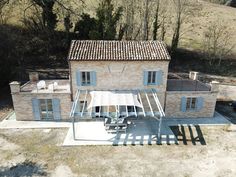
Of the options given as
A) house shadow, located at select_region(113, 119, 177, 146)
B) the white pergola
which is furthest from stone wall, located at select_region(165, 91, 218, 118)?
house shadow, located at select_region(113, 119, 177, 146)

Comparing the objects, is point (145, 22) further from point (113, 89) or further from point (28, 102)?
point (28, 102)

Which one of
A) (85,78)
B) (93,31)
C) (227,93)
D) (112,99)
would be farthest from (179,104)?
(93,31)

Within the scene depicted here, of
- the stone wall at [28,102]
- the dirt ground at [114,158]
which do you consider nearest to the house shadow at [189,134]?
the dirt ground at [114,158]

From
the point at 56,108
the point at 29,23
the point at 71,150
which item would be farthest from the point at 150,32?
the point at 71,150

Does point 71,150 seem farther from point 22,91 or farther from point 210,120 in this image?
point 210,120

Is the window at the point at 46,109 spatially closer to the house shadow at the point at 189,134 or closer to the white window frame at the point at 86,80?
the white window frame at the point at 86,80

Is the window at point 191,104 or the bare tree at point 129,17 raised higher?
the bare tree at point 129,17

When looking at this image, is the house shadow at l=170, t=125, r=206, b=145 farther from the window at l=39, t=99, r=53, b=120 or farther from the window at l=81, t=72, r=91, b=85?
the window at l=39, t=99, r=53, b=120
